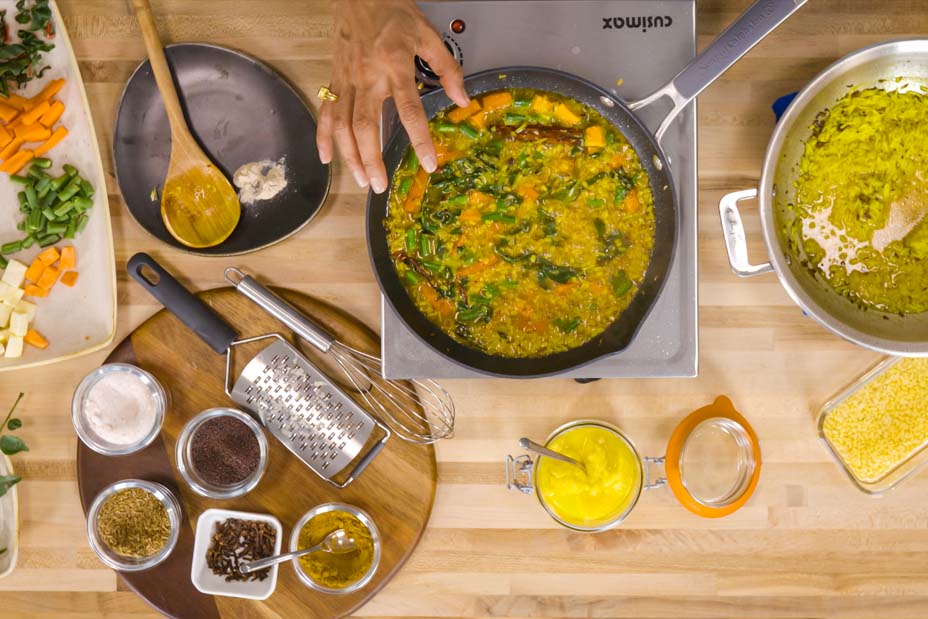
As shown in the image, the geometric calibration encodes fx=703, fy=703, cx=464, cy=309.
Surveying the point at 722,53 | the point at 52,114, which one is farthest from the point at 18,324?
the point at 722,53

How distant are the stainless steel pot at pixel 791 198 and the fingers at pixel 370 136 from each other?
33.1 inches

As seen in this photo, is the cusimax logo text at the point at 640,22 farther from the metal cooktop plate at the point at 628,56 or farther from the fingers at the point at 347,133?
the fingers at the point at 347,133

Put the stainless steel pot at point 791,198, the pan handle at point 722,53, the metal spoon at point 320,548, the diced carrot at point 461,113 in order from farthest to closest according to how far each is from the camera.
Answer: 1. the metal spoon at point 320,548
2. the diced carrot at point 461,113
3. the stainless steel pot at point 791,198
4. the pan handle at point 722,53

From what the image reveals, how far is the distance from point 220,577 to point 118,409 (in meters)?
0.55

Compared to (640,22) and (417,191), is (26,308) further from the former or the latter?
(640,22)

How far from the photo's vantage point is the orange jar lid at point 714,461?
1907 millimetres

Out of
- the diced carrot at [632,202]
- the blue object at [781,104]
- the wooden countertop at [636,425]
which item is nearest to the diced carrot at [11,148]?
the wooden countertop at [636,425]

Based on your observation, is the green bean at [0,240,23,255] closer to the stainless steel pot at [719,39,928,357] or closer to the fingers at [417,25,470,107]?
the fingers at [417,25,470,107]

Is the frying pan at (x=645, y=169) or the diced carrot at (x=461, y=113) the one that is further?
the diced carrot at (x=461, y=113)

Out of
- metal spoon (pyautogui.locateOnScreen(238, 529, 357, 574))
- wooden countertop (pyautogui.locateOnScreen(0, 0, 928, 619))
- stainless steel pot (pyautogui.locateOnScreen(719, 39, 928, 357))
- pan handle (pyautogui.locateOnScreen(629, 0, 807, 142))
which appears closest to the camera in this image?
pan handle (pyautogui.locateOnScreen(629, 0, 807, 142))

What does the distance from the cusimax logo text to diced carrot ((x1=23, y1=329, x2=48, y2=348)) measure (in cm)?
180

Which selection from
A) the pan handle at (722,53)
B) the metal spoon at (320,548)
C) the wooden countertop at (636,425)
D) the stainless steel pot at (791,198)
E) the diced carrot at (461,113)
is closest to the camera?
the pan handle at (722,53)

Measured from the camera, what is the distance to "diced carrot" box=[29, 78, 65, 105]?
1988 mm

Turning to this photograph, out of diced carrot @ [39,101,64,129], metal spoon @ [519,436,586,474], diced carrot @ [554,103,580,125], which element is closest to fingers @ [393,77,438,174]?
diced carrot @ [554,103,580,125]
